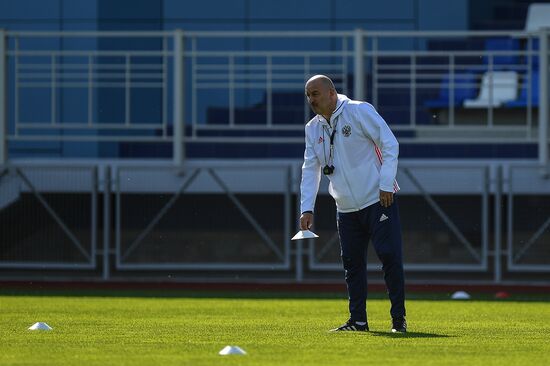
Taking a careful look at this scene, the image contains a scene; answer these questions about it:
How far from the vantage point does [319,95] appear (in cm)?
938

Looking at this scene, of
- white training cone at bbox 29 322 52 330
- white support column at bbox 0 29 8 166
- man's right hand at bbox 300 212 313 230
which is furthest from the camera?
white support column at bbox 0 29 8 166

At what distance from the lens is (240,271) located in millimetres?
17375

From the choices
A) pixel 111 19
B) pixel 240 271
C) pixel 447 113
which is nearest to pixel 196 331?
pixel 240 271

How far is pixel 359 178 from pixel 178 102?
8.78 metres

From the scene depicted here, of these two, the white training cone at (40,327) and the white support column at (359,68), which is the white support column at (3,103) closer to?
the white support column at (359,68)

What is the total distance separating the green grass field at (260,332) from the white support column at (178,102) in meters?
3.48

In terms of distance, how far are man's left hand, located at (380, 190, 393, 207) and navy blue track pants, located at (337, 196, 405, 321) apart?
152 mm

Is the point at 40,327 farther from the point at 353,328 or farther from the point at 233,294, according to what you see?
the point at 233,294

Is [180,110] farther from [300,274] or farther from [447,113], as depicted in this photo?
[447,113]

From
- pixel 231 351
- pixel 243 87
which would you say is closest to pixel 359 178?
pixel 231 351

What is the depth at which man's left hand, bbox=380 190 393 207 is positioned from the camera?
932 cm

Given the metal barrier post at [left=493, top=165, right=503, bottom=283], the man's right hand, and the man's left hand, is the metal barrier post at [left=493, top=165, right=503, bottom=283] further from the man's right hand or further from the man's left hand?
the man's left hand

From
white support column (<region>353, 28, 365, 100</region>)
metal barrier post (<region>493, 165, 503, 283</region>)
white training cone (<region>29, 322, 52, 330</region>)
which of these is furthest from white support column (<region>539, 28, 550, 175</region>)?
white training cone (<region>29, 322, 52, 330</region>)

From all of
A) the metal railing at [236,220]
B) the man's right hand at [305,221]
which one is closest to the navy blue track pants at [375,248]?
the man's right hand at [305,221]
